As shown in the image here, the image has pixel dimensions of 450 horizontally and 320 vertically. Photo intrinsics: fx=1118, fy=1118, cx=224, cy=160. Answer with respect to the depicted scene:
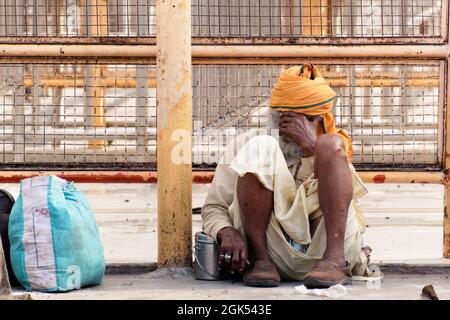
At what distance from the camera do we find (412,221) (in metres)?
7.77

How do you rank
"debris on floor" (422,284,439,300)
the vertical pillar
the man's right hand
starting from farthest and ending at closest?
1. the vertical pillar
2. the man's right hand
3. "debris on floor" (422,284,439,300)

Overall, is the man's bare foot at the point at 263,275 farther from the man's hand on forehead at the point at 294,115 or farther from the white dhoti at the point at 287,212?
the man's hand on forehead at the point at 294,115

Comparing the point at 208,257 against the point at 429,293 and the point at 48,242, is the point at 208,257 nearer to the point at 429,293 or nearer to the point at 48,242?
the point at 48,242

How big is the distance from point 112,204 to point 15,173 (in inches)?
158

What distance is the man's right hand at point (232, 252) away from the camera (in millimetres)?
4227

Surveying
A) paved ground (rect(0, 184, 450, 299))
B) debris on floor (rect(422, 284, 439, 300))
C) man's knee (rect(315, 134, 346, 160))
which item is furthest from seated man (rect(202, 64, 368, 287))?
debris on floor (rect(422, 284, 439, 300))

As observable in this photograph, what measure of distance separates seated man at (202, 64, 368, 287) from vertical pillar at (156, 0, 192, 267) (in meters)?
0.15

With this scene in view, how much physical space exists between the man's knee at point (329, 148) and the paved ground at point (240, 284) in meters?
0.49

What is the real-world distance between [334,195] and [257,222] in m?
0.32

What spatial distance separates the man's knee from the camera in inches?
162

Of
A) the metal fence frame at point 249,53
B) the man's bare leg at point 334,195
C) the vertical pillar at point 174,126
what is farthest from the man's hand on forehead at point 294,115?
the metal fence frame at point 249,53

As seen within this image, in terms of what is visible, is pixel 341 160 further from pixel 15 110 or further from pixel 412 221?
pixel 412 221

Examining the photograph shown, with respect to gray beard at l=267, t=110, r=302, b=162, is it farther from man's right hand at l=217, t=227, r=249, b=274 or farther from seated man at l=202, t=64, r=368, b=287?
man's right hand at l=217, t=227, r=249, b=274
